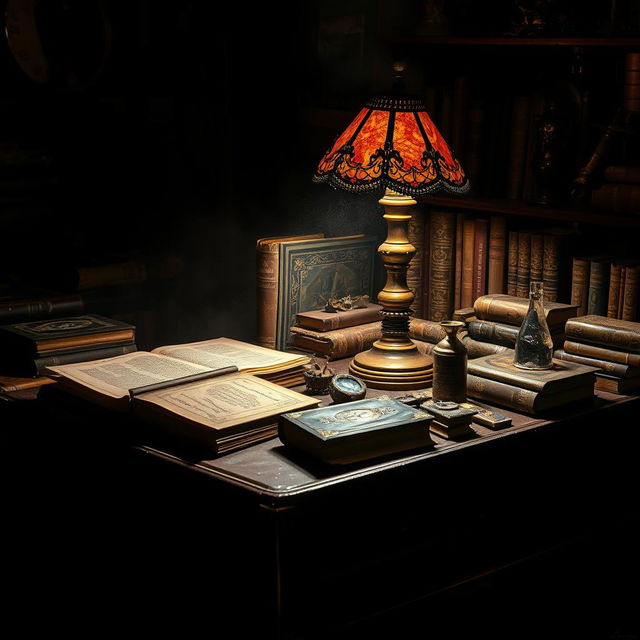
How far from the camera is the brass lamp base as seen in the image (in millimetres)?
2164

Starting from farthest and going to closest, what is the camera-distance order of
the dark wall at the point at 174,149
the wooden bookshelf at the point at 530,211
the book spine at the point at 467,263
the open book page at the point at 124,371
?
1. the dark wall at the point at 174,149
2. the book spine at the point at 467,263
3. the wooden bookshelf at the point at 530,211
4. the open book page at the point at 124,371

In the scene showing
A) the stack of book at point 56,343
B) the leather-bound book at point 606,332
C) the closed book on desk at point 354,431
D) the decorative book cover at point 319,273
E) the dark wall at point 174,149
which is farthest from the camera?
the dark wall at point 174,149

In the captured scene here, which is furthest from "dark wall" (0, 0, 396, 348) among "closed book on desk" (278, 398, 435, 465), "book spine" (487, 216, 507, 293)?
"closed book on desk" (278, 398, 435, 465)

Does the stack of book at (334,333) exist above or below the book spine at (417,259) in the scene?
below

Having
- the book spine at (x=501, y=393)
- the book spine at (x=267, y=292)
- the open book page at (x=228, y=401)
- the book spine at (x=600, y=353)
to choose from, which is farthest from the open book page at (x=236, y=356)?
the book spine at (x=600, y=353)

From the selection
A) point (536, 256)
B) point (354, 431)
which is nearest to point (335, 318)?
point (536, 256)

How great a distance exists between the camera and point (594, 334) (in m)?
2.13

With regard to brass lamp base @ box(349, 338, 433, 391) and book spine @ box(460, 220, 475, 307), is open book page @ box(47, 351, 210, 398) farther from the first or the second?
book spine @ box(460, 220, 475, 307)

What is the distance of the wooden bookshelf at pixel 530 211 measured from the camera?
230cm

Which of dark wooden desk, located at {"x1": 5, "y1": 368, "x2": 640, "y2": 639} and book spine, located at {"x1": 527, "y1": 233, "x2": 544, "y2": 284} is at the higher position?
book spine, located at {"x1": 527, "y1": 233, "x2": 544, "y2": 284}

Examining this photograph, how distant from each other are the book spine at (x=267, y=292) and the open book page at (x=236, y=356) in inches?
8.8

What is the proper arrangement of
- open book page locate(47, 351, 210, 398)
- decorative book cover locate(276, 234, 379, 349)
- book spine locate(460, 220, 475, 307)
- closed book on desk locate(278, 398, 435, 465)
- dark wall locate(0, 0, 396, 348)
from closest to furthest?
closed book on desk locate(278, 398, 435, 465)
open book page locate(47, 351, 210, 398)
decorative book cover locate(276, 234, 379, 349)
book spine locate(460, 220, 475, 307)
dark wall locate(0, 0, 396, 348)

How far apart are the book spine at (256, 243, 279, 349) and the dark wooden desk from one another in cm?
61

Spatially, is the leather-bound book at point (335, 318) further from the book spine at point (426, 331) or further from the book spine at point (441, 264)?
the book spine at point (441, 264)
